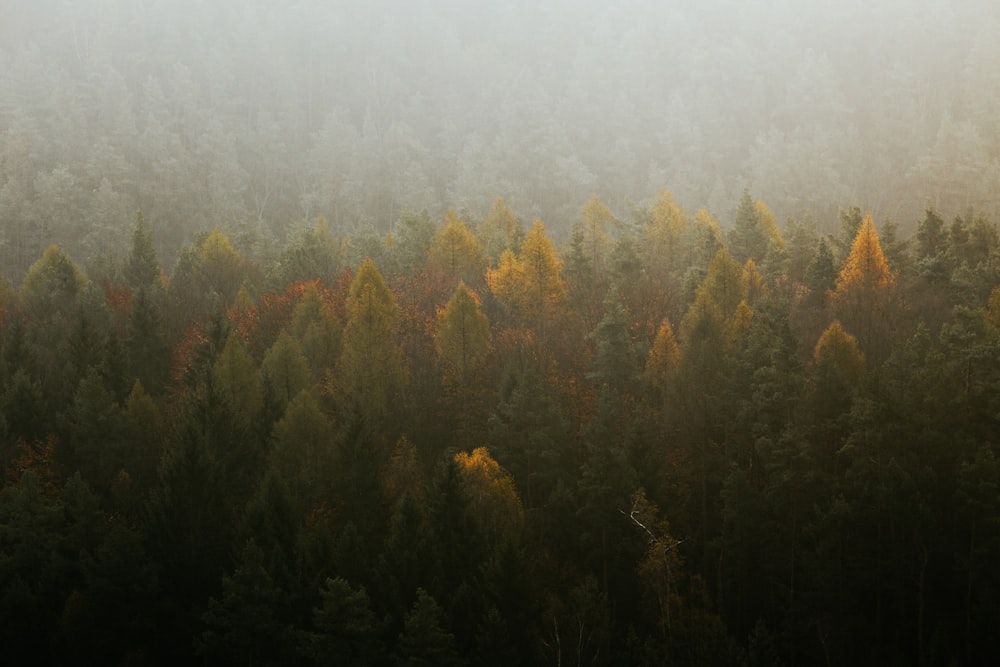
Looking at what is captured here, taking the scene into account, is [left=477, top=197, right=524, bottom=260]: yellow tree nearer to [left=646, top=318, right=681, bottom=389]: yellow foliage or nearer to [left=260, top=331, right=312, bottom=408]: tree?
[left=646, top=318, right=681, bottom=389]: yellow foliage

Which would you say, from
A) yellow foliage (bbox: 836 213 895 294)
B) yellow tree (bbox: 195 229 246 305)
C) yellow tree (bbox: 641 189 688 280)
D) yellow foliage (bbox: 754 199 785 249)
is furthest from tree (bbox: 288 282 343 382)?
yellow foliage (bbox: 754 199 785 249)

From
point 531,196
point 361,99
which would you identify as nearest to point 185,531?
point 531,196

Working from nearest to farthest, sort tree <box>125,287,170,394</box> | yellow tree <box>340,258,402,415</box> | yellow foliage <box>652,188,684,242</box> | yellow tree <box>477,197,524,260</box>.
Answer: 1. yellow tree <box>340,258,402,415</box>
2. tree <box>125,287,170,394</box>
3. yellow foliage <box>652,188,684,242</box>
4. yellow tree <box>477,197,524,260</box>

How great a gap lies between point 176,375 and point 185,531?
57.1 ft

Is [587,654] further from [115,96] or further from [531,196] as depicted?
[115,96]

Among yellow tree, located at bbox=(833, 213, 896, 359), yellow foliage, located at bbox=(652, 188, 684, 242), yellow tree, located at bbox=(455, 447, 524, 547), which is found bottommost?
yellow tree, located at bbox=(455, 447, 524, 547)

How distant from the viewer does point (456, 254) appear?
6944 centimetres

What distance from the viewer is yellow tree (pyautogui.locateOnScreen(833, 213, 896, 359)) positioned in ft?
182

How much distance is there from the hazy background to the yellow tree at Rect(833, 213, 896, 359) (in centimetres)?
3065

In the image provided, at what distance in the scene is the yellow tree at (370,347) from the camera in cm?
5456

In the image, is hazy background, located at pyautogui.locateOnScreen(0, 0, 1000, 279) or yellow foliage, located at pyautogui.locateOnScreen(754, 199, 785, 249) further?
hazy background, located at pyautogui.locateOnScreen(0, 0, 1000, 279)

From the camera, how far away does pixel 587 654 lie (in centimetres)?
4078

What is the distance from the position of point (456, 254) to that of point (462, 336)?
15.0m

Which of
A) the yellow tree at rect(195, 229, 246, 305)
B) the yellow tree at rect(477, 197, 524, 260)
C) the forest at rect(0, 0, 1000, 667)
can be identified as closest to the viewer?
the forest at rect(0, 0, 1000, 667)
